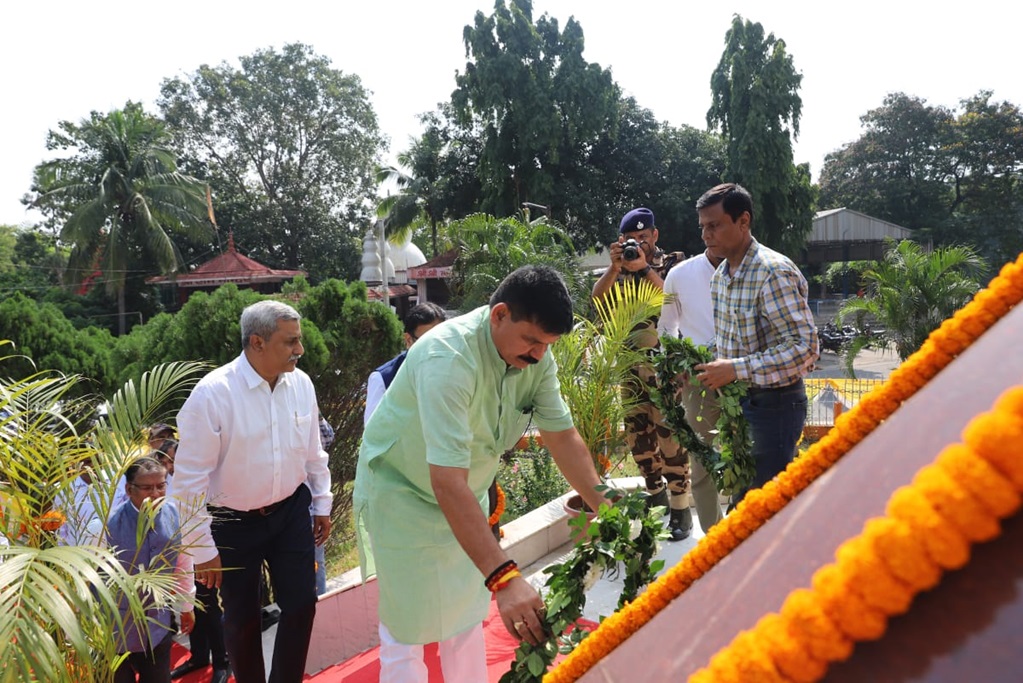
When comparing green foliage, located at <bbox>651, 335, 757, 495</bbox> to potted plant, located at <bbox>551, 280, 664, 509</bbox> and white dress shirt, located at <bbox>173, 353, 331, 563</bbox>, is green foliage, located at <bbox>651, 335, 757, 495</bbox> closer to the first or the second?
potted plant, located at <bbox>551, 280, 664, 509</bbox>

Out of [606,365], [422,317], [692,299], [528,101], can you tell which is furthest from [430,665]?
[528,101]

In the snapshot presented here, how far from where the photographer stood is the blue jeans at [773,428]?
3006 mm

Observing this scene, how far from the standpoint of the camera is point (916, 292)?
1262cm

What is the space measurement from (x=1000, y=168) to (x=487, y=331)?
3791 centimetres

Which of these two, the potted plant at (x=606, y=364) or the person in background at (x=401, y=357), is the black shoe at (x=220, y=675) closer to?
the person in background at (x=401, y=357)

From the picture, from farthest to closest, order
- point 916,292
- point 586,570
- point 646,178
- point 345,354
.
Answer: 1. point 646,178
2. point 916,292
3. point 345,354
4. point 586,570

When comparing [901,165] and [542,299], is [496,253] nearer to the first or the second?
[542,299]

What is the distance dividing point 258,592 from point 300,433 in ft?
2.24

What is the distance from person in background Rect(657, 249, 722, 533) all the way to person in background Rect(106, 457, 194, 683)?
2535 millimetres

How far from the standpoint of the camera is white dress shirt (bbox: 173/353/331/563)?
2838 mm

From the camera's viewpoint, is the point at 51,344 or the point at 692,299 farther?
the point at 51,344

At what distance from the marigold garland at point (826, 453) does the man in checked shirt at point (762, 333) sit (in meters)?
1.65

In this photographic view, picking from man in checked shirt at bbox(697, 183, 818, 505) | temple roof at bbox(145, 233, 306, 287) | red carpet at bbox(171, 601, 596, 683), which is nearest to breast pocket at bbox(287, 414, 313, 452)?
red carpet at bbox(171, 601, 596, 683)

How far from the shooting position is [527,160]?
931 inches
